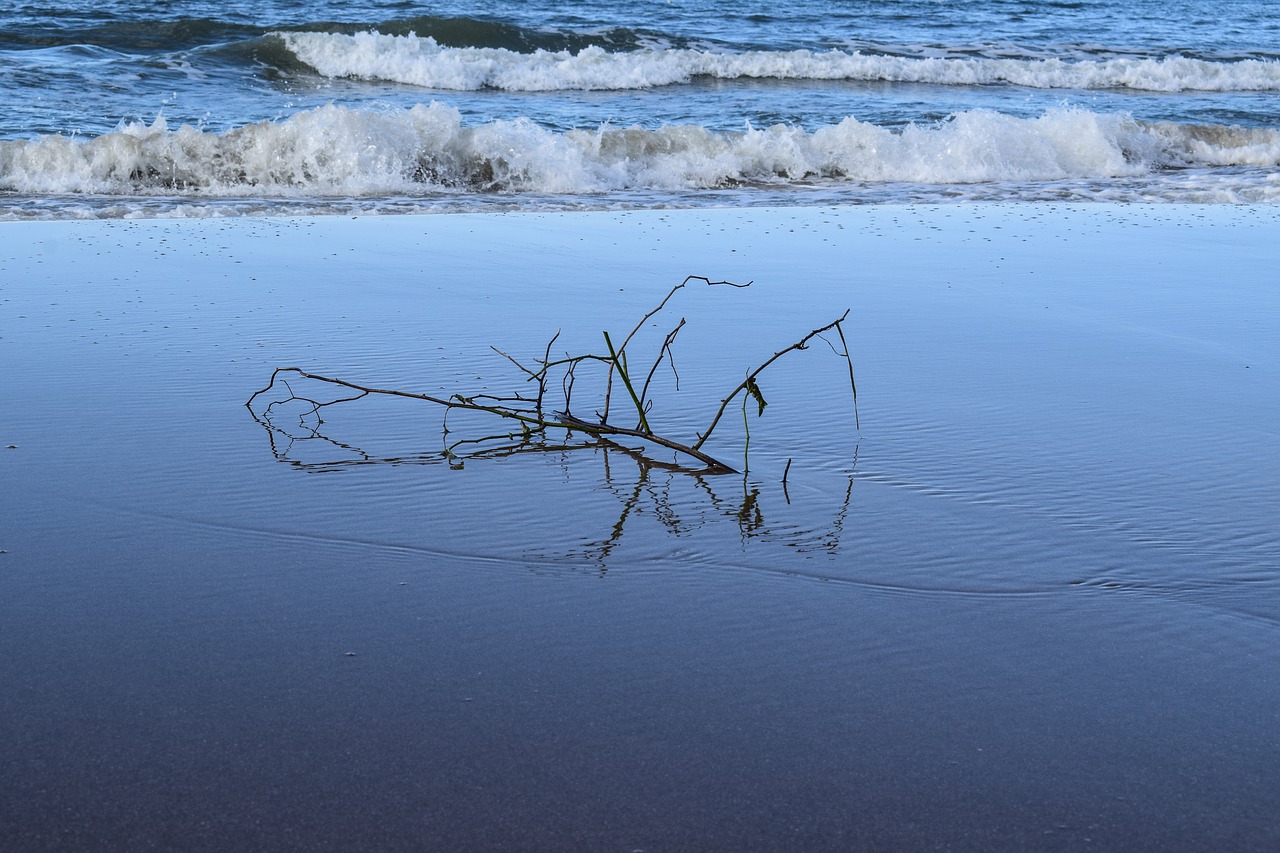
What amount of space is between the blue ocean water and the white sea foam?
38 mm

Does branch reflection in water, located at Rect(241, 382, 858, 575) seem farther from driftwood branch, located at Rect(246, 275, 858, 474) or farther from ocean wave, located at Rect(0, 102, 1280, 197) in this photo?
ocean wave, located at Rect(0, 102, 1280, 197)

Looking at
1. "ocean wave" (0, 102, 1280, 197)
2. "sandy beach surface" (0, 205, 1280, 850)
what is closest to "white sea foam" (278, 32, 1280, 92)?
"ocean wave" (0, 102, 1280, 197)

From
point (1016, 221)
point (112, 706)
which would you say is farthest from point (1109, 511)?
point (1016, 221)

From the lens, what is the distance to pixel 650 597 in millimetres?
1933

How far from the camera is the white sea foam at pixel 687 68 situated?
14734 millimetres

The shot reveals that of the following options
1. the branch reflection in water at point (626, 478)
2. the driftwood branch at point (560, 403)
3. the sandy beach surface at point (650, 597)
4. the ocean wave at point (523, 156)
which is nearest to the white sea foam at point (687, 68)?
the ocean wave at point (523, 156)

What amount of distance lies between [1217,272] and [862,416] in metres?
2.54

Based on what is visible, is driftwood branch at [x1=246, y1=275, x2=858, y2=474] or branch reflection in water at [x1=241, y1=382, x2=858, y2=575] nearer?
branch reflection in water at [x1=241, y1=382, x2=858, y2=575]

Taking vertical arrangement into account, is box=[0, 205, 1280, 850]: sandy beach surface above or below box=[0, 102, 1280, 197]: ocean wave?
above

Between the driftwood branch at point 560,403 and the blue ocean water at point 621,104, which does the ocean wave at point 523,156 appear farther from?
the driftwood branch at point 560,403

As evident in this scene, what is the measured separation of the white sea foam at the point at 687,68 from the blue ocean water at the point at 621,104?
38 mm

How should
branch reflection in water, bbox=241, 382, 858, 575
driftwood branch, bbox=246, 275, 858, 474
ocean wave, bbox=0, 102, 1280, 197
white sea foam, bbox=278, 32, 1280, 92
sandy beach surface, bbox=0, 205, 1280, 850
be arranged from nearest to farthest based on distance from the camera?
sandy beach surface, bbox=0, 205, 1280, 850 < branch reflection in water, bbox=241, 382, 858, 575 < driftwood branch, bbox=246, 275, 858, 474 < ocean wave, bbox=0, 102, 1280, 197 < white sea foam, bbox=278, 32, 1280, 92

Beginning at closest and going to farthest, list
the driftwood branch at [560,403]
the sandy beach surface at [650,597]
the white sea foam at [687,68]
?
the sandy beach surface at [650,597]
the driftwood branch at [560,403]
the white sea foam at [687,68]

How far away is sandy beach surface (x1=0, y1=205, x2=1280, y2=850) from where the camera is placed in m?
1.39
